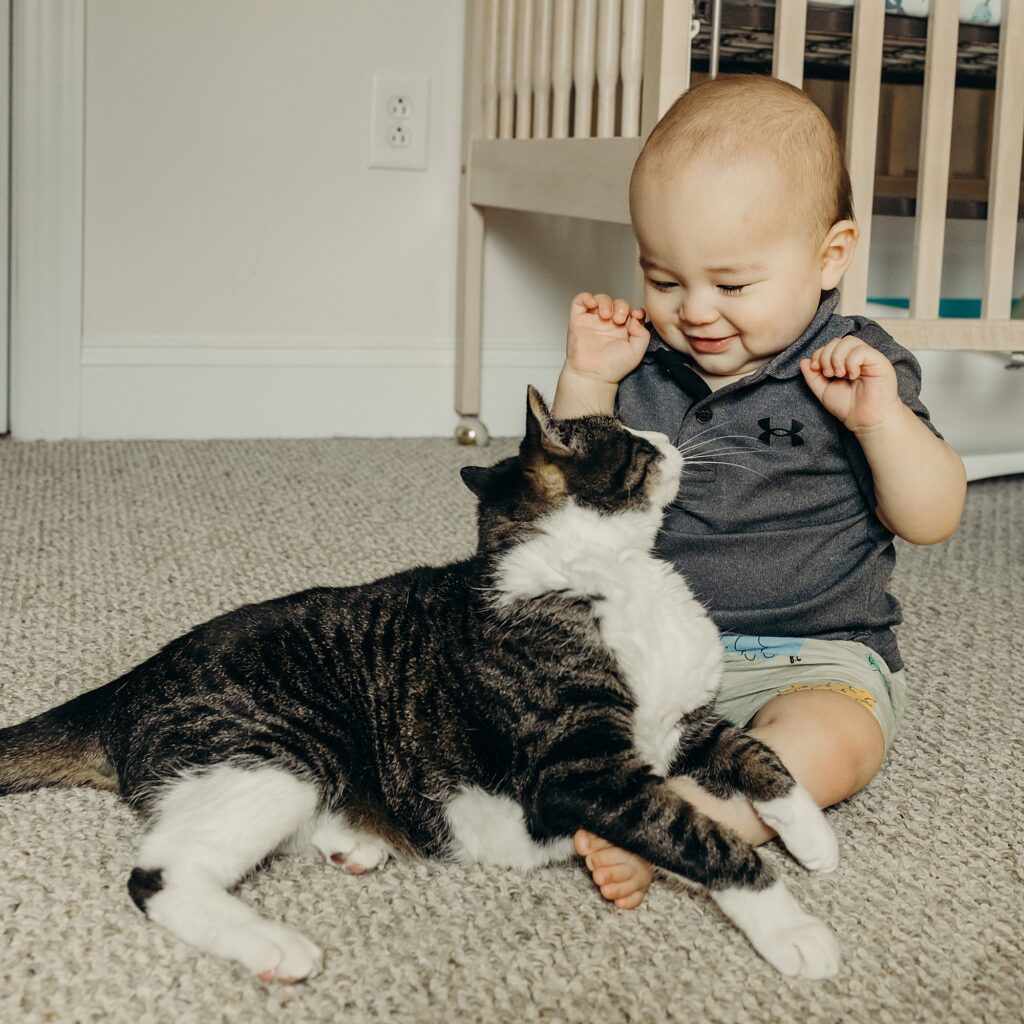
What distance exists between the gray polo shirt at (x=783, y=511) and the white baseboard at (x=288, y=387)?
1.40 meters

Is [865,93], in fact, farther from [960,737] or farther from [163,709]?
[163,709]

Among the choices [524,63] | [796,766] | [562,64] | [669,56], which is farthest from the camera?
[524,63]

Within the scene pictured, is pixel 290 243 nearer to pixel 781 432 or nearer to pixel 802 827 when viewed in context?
pixel 781 432

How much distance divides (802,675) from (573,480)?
306mm

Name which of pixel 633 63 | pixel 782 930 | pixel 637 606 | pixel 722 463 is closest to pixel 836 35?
pixel 633 63

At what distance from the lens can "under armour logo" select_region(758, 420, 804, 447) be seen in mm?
1177

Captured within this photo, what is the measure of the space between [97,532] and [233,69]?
1003mm

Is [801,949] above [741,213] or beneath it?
beneath

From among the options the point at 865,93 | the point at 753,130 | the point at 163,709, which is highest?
the point at 865,93

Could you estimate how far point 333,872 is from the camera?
97 centimetres

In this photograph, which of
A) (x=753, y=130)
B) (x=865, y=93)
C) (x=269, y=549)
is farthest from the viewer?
(x=269, y=549)

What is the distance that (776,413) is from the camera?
1182 millimetres

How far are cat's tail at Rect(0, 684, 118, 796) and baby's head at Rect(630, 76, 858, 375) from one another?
0.61 m

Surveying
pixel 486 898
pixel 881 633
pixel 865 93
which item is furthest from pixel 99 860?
pixel 865 93
